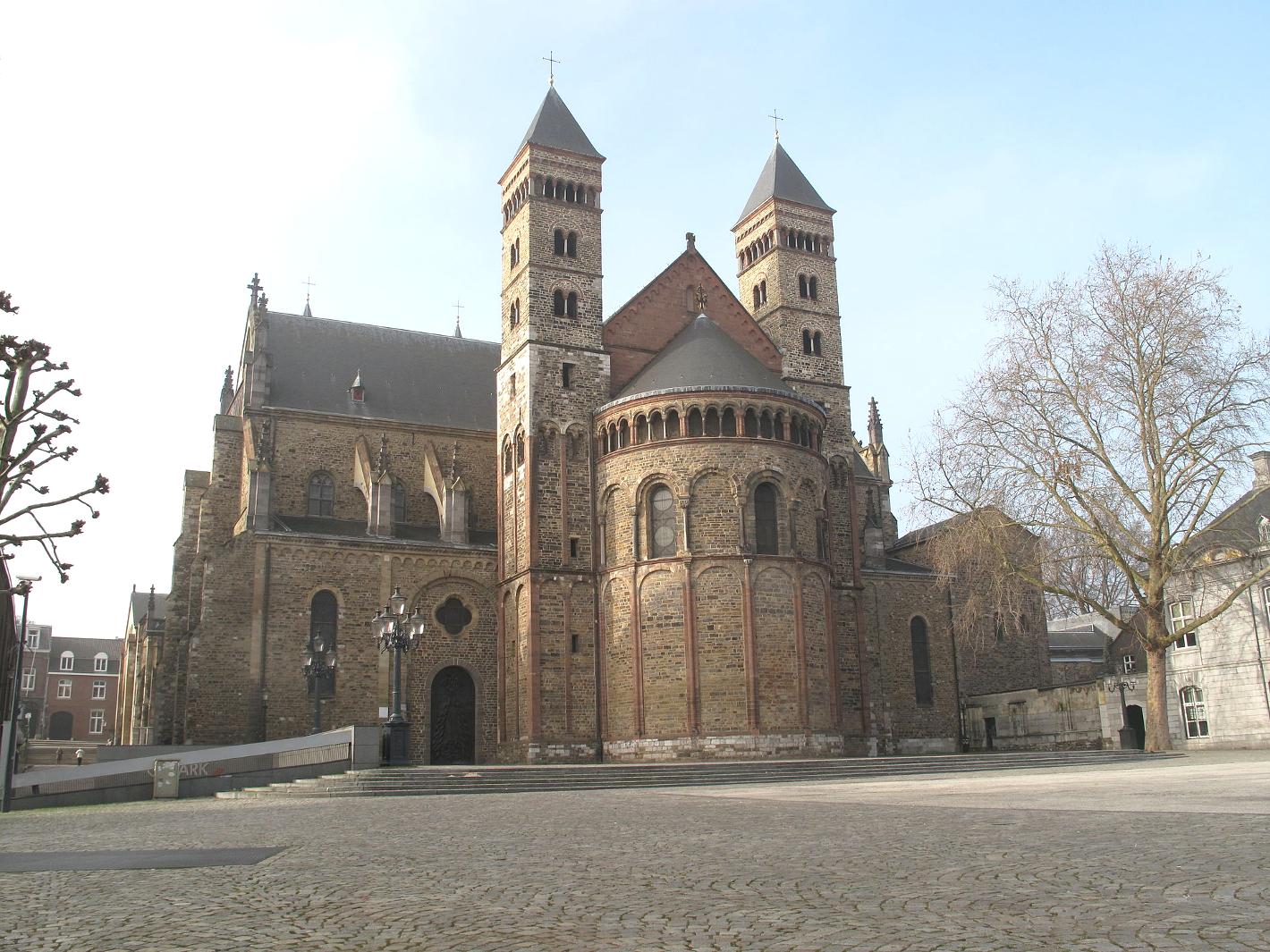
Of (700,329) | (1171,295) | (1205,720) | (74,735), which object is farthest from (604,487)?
(74,735)

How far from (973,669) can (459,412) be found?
24.5 meters

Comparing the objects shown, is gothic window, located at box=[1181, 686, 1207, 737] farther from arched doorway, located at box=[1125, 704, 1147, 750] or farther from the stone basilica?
the stone basilica

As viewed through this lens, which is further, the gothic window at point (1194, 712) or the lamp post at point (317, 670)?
the gothic window at point (1194, 712)

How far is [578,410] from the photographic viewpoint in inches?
1596

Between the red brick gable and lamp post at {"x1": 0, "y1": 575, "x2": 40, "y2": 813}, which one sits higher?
the red brick gable

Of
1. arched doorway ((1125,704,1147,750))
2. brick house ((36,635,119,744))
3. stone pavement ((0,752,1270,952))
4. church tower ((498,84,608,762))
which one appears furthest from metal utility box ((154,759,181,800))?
brick house ((36,635,119,744))

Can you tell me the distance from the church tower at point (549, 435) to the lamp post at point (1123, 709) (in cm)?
1898

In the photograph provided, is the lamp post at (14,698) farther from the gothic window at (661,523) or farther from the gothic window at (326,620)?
the gothic window at (661,523)

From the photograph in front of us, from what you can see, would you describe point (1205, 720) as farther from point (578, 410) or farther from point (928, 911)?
point (928, 911)

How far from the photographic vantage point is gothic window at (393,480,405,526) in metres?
44.6

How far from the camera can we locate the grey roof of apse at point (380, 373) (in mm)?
45500

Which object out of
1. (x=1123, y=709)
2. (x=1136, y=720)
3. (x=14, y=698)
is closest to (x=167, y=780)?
(x=14, y=698)

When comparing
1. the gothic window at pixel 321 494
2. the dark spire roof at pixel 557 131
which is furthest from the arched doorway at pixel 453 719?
the dark spire roof at pixel 557 131

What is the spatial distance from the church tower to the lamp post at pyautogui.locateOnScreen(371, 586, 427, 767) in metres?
8.03
